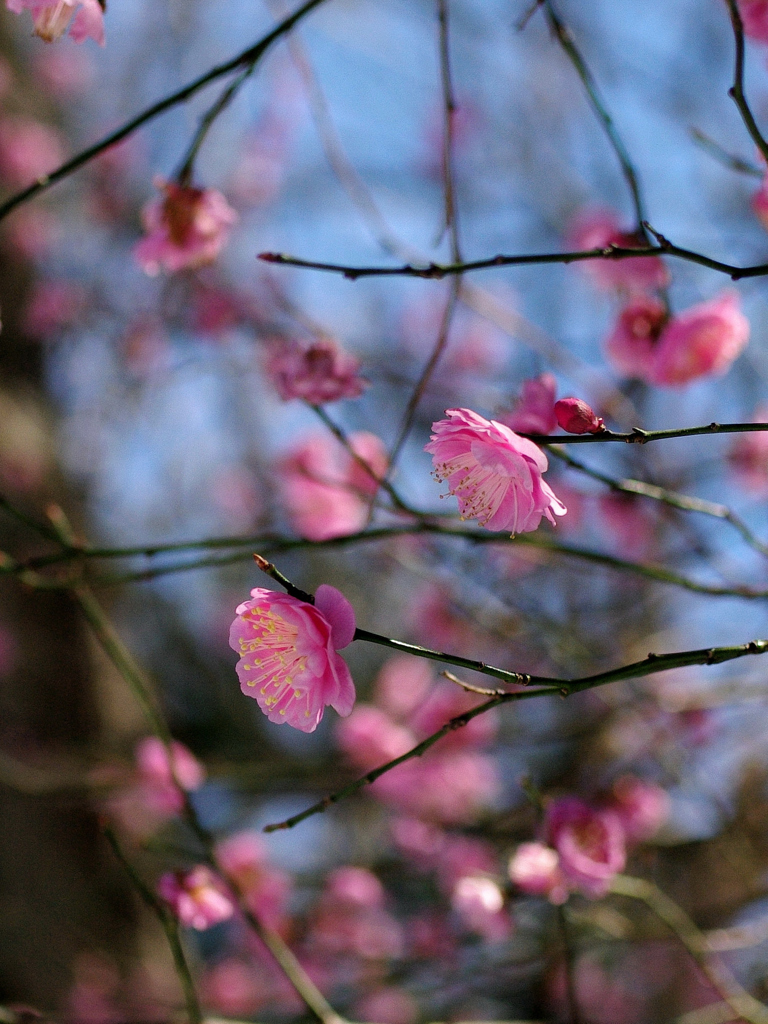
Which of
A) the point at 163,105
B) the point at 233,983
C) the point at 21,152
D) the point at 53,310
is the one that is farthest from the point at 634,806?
the point at 21,152

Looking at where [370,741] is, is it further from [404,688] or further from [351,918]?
[351,918]

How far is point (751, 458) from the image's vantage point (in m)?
1.83

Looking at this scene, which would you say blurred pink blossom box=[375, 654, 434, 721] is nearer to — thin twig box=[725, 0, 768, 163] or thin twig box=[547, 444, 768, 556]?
thin twig box=[547, 444, 768, 556]

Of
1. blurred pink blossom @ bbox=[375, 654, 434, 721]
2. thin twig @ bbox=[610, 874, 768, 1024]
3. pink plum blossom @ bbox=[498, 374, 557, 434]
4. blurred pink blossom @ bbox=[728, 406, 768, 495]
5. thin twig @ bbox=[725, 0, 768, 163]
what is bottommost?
thin twig @ bbox=[610, 874, 768, 1024]

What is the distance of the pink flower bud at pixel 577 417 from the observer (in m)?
0.71

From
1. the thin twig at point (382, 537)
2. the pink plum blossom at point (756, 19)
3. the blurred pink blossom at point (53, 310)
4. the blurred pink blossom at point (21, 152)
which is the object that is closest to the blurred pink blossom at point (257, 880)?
the thin twig at point (382, 537)

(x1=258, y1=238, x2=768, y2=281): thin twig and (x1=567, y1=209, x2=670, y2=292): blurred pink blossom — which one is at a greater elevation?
(x1=567, y1=209, x2=670, y2=292): blurred pink blossom

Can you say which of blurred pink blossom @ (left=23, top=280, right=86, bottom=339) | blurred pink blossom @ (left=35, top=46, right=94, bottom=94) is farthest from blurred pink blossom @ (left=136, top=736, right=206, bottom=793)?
blurred pink blossom @ (left=35, top=46, right=94, bottom=94)

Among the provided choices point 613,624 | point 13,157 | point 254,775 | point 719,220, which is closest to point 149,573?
point 254,775

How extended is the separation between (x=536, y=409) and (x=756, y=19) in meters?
0.59

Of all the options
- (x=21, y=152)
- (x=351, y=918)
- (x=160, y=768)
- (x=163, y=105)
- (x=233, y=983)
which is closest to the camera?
(x=163, y=105)

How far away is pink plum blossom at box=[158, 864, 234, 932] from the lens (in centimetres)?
113

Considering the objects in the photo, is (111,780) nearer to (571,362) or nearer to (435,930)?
(435,930)

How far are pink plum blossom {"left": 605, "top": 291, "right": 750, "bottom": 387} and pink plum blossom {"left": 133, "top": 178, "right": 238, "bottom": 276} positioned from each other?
600 mm
